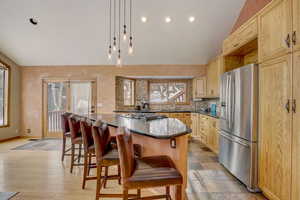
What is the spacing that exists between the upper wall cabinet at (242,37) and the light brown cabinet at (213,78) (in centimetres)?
129

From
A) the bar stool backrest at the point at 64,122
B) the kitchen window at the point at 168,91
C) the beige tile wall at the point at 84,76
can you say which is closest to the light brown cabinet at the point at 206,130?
the kitchen window at the point at 168,91

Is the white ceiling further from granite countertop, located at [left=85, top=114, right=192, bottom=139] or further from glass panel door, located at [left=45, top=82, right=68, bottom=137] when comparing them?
granite countertop, located at [left=85, top=114, right=192, bottom=139]

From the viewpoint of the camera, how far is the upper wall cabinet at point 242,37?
8.93 feet

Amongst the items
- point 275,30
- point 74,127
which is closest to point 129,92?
point 74,127

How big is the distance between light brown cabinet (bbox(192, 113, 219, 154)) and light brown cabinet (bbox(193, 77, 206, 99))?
0.72m

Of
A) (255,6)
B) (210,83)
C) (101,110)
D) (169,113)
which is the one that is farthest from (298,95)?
(101,110)

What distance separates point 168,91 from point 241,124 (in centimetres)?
435

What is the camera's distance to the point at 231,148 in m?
3.09

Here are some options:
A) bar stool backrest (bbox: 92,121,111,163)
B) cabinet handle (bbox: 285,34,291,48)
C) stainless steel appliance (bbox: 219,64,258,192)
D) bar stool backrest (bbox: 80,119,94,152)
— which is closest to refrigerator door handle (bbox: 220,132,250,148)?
stainless steel appliance (bbox: 219,64,258,192)

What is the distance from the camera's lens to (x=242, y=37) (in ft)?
9.98

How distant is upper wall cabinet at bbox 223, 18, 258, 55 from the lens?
2721 mm

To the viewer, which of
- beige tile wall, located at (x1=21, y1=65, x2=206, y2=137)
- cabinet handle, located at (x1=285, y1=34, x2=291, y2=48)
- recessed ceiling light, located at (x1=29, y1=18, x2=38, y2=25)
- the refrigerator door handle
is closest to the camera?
cabinet handle, located at (x1=285, y1=34, x2=291, y2=48)

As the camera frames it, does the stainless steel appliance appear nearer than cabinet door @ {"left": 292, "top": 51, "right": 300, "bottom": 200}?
No

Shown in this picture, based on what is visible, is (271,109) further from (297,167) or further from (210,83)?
(210,83)
